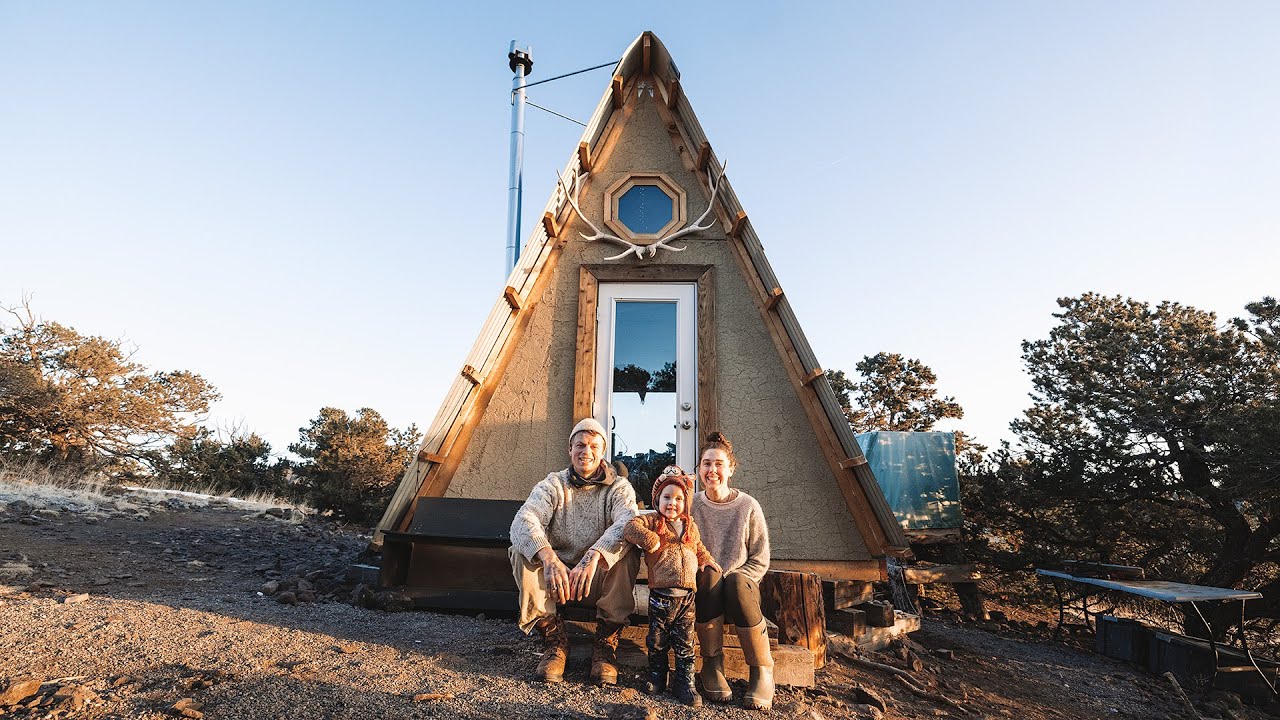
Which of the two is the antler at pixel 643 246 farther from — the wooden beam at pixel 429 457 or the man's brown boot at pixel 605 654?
the man's brown boot at pixel 605 654

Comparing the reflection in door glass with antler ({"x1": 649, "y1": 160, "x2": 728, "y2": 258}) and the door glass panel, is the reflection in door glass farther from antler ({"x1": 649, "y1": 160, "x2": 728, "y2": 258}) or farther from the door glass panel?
antler ({"x1": 649, "y1": 160, "x2": 728, "y2": 258})

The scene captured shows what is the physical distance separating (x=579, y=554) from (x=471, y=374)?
82.2 inches

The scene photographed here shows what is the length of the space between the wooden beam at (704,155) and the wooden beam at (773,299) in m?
1.31

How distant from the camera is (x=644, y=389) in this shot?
523 centimetres

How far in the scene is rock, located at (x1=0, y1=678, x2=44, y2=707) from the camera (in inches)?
85.8

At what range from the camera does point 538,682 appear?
274cm

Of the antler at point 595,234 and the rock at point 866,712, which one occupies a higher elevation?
the antler at point 595,234

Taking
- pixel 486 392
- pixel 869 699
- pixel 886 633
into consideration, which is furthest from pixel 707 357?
pixel 869 699

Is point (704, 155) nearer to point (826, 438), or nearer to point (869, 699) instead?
point (826, 438)

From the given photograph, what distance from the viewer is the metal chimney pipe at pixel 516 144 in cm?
783

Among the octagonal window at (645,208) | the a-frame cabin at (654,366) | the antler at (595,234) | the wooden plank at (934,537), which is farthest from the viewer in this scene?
the wooden plank at (934,537)

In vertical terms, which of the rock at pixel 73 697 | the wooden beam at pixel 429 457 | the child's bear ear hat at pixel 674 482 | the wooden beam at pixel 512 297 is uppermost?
the wooden beam at pixel 512 297

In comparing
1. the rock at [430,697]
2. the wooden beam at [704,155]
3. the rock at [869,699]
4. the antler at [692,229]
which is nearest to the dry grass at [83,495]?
the antler at [692,229]

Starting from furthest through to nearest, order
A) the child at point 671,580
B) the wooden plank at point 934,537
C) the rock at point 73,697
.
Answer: the wooden plank at point 934,537, the child at point 671,580, the rock at point 73,697
